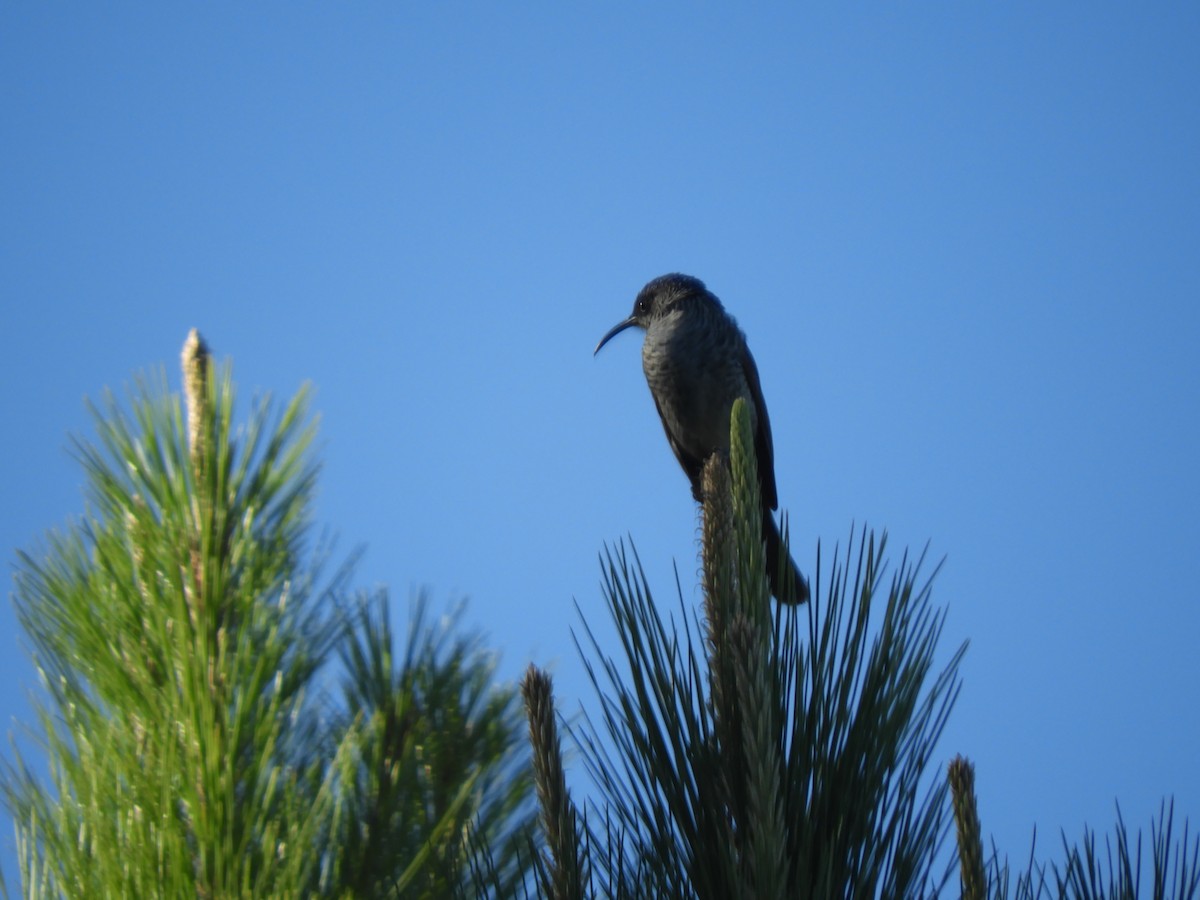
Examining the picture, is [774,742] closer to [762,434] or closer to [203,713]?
[203,713]

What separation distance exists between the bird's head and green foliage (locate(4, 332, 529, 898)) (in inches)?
167

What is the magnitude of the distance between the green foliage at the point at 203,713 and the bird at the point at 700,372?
387cm

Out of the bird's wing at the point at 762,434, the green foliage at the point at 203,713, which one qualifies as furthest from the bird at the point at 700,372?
the green foliage at the point at 203,713

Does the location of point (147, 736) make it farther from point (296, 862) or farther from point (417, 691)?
point (417, 691)

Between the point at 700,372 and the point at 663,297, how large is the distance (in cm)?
71

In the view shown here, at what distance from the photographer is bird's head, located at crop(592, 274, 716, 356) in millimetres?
6039

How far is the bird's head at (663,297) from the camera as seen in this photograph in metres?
6.04

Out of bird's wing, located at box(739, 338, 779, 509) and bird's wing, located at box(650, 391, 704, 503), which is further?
bird's wing, located at box(650, 391, 704, 503)

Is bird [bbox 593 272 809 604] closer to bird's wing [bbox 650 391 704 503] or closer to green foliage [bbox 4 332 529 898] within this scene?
bird's wing [bbox 650 391 704 503]

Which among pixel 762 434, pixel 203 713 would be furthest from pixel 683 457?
pixel 203 713

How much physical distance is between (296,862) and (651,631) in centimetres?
60

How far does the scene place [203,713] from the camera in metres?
1.58

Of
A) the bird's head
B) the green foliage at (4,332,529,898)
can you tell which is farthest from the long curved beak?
the green foliage at (4,332,529,898)

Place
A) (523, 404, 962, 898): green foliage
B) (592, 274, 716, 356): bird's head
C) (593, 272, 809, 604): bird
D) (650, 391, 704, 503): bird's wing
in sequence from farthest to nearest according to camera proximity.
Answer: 1. (650, 391, 704, 503): bird's wing
2. (592, 274, 716, 356): bird's head
3. (593, 272, 809, 604): bird
4. (523, 404, 962, 898): green foliage
